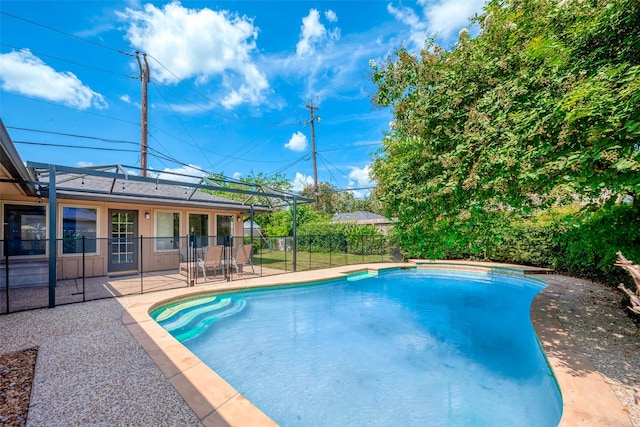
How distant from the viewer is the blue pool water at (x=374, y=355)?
11.7 feet

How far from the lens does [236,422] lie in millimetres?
2322

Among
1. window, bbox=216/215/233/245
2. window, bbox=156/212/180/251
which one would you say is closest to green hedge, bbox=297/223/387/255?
window, bbox=216/215/233/245

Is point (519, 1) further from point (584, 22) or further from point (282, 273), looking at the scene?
point (282, 273)

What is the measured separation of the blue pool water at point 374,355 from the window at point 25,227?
5.63m

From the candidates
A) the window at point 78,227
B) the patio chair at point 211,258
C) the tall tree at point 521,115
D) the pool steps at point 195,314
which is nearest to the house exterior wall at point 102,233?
the window at point 78,227

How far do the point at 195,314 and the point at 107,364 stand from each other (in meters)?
3.17

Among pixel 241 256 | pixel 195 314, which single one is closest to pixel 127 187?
pixel 241 256

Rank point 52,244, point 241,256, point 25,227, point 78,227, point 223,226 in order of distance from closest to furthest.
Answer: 1. point 52,244
2. point 25,227
3. point 78,227
4. point 241,256
5. point 223,226

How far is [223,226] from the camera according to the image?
1244 cm

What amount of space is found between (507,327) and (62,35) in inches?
765

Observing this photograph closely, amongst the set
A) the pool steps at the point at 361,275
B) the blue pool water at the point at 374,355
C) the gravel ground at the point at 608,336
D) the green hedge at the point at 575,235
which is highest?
the green hedge at the point at 575,235

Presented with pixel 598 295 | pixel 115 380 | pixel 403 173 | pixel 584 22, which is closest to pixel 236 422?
pixel 115 380

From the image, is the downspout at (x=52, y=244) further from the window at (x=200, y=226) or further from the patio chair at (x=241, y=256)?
the window at (x=200, y=226)

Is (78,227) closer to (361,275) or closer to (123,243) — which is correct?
(123,243)
